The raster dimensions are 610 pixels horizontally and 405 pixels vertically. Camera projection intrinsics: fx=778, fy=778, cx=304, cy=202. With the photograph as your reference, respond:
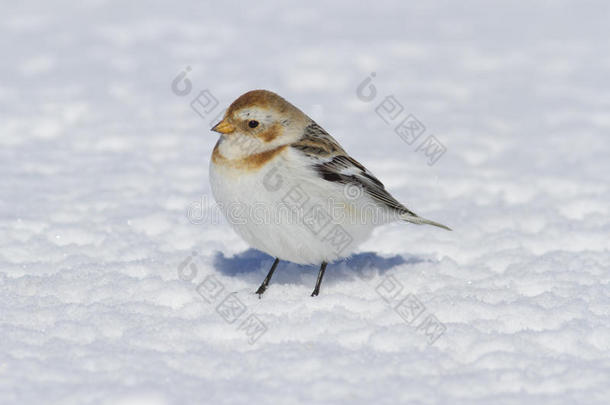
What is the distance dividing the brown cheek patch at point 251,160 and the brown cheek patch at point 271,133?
93 mm

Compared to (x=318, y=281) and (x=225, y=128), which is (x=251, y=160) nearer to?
(x=225, y=128)

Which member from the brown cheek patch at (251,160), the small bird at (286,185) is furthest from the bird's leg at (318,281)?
the brown cheek patch at (251,160)

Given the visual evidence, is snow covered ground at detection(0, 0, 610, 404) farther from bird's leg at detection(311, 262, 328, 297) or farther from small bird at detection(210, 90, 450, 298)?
small bird at detection(210, 90, 450, 298)

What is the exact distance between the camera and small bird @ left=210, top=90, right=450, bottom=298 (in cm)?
410

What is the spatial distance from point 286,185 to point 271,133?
14.3 inches

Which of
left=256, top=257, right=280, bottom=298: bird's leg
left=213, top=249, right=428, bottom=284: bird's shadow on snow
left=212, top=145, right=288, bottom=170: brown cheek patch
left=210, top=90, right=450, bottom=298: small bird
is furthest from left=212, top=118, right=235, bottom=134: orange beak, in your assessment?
left=213, top=249, right=428, bottom=284: bird's shadow on snow

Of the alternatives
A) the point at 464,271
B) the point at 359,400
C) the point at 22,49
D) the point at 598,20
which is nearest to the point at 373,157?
the point at 464,271

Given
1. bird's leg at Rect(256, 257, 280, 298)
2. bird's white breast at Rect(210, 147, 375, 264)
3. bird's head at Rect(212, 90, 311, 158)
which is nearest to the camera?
bird's white breast at Rect(210, 147, 375, 264)

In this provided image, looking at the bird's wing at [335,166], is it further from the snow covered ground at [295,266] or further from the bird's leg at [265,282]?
the bird's leg at [265,282]

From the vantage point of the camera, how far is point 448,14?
38.2 ft

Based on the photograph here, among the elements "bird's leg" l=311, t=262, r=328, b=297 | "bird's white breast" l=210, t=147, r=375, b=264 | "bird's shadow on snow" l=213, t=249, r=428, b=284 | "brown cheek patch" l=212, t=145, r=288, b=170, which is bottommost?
"bird's shadow on snow" l=213, t=249, r=428, b=284

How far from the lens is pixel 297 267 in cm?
501

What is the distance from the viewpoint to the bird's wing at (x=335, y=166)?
4.28m

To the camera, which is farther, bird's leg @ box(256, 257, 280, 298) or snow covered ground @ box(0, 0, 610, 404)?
bird's leg @ box(256, 257, 280, 298)
